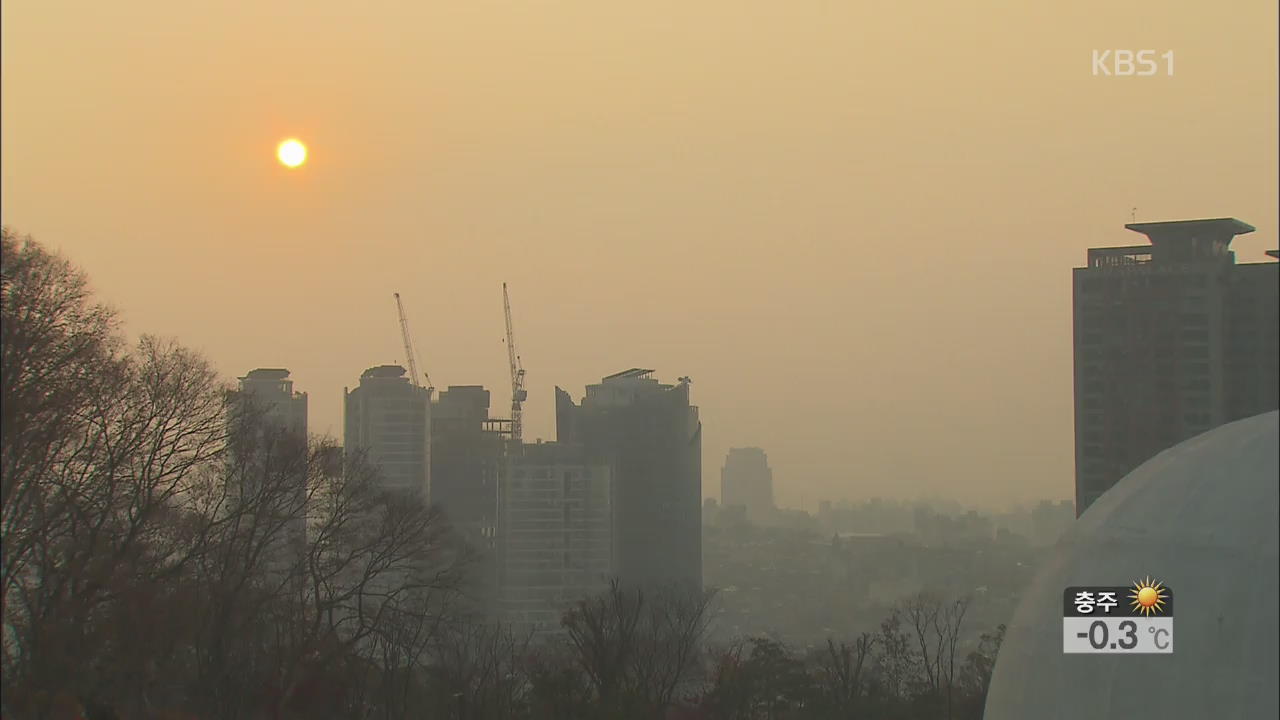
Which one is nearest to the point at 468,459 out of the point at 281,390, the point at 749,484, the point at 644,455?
the point at 644,455

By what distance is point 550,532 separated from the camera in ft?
232

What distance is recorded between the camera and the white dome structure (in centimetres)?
1270

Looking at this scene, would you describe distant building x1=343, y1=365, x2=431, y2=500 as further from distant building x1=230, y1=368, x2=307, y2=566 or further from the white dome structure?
the white dome structure

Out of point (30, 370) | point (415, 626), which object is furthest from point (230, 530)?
point (30, 370)

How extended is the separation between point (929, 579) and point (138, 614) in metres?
31.0

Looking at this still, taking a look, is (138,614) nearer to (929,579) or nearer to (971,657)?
(971,657)

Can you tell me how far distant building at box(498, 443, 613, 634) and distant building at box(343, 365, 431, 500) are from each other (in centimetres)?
520

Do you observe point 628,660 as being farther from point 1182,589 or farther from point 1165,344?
point 1182,589

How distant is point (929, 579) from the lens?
45.0 m

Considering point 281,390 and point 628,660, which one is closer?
point 628,660
